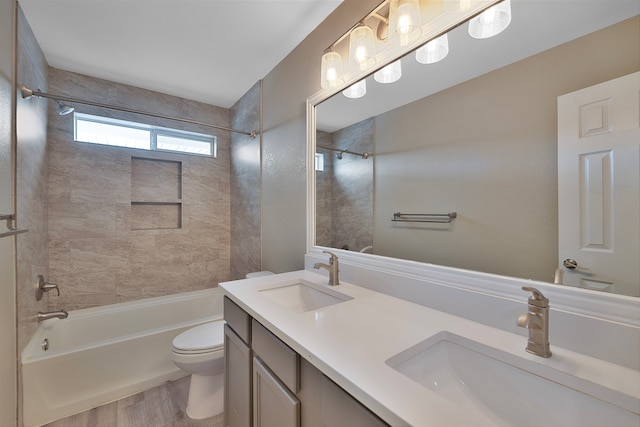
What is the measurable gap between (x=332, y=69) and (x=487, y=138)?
36.9 inches

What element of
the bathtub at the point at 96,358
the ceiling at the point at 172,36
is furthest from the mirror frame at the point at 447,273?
the bathtub at the point at 96,358

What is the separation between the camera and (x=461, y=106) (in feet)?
3.10

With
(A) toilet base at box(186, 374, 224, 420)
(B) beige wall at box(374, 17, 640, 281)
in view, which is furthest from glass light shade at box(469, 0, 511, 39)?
(A) toilet base at box(186, 374, 224, 420)

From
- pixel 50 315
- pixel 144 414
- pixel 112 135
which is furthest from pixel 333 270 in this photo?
pixel 112 135

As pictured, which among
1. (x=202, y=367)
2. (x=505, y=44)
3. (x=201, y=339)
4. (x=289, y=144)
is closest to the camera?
(x=505, y=44)

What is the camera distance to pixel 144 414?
1641 mm

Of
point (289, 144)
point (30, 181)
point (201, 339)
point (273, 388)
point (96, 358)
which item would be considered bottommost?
point (96, 358)

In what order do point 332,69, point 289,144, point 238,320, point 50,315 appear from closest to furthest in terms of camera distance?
point 238,320
point 332,69
point 50,315
point 289,144

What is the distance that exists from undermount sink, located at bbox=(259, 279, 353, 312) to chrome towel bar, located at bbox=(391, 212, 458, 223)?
0.48 m

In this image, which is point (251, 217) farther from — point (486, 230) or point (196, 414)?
point (486, 230)

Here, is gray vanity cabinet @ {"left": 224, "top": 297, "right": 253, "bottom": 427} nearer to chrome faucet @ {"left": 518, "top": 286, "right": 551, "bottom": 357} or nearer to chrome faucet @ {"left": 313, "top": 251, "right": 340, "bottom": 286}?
chrome faucet @ {"left": 313, "top": 251, "right": 340, "bottom": 286}

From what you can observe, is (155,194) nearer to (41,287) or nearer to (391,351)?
(41,287)

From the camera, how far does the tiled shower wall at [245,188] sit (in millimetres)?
2387

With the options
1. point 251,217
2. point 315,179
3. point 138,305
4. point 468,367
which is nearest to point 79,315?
point 138,305
